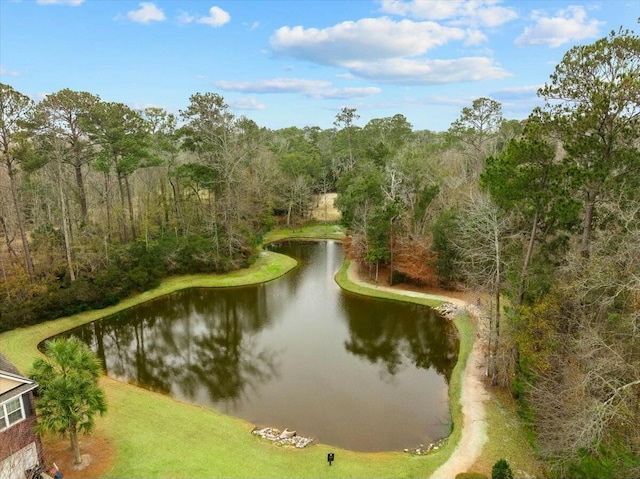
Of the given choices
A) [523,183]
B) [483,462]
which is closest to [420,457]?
[483,462]

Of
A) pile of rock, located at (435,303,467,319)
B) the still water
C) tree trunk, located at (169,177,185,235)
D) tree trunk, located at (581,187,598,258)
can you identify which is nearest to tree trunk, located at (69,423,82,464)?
the still water

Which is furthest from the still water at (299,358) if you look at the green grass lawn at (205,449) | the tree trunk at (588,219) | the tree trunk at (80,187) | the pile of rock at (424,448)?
the tree trunk at (588,219)

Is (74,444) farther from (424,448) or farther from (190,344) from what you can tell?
(424,448)

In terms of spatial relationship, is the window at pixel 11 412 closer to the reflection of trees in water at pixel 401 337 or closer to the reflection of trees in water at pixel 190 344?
the reflection of trees in water at pixel 190 344

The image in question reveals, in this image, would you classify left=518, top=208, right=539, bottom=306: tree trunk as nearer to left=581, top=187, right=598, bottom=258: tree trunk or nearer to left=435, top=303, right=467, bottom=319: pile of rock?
left=581, top=187, right=598, bottom=258: tree trunk

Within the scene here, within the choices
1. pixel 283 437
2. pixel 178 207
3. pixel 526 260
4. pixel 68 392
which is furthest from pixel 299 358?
pixel 178 207

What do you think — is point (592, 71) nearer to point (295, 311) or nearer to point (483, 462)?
point (483, 462)
